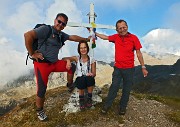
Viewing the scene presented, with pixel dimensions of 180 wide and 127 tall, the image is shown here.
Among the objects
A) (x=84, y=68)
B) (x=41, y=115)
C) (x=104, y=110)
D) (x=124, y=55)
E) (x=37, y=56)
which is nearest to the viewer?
(x=37, y=56)

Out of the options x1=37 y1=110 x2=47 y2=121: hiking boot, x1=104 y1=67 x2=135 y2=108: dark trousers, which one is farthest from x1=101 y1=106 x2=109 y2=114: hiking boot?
x1=37 y1=110 x2=47 y2=121: hiking boot

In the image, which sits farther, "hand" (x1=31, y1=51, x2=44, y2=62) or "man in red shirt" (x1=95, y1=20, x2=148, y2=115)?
"man in red shirt" (x1=95, y1=20, x2=148, y2=115)

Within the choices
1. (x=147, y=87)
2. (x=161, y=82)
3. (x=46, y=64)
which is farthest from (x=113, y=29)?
(x=161, y=82)

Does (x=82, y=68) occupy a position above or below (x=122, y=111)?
above

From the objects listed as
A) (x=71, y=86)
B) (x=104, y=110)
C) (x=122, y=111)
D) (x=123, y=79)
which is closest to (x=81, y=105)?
(x=104, y=110)

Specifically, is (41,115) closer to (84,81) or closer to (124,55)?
(84,81)

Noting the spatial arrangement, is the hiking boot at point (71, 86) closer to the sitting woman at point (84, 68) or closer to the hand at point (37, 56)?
the sitting woman at point (84, 68)

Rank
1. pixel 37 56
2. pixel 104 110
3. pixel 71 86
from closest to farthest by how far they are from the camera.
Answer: pixel 37 56
pixel 104 110
pixel 71 86

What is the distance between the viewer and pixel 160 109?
1661 cm

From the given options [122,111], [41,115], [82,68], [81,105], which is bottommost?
[41,115]

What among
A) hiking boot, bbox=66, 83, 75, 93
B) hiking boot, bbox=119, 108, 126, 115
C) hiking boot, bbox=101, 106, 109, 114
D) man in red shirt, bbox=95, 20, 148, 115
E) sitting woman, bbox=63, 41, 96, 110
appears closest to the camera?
man in red shirt, bbox=95, 20, 148, 115

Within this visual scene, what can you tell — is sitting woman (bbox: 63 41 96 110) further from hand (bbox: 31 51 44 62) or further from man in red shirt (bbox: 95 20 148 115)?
hand (bbox: 31 51 44 62)

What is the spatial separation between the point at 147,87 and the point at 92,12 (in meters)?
99.6

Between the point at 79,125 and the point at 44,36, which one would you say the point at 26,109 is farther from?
the point at 44,36
